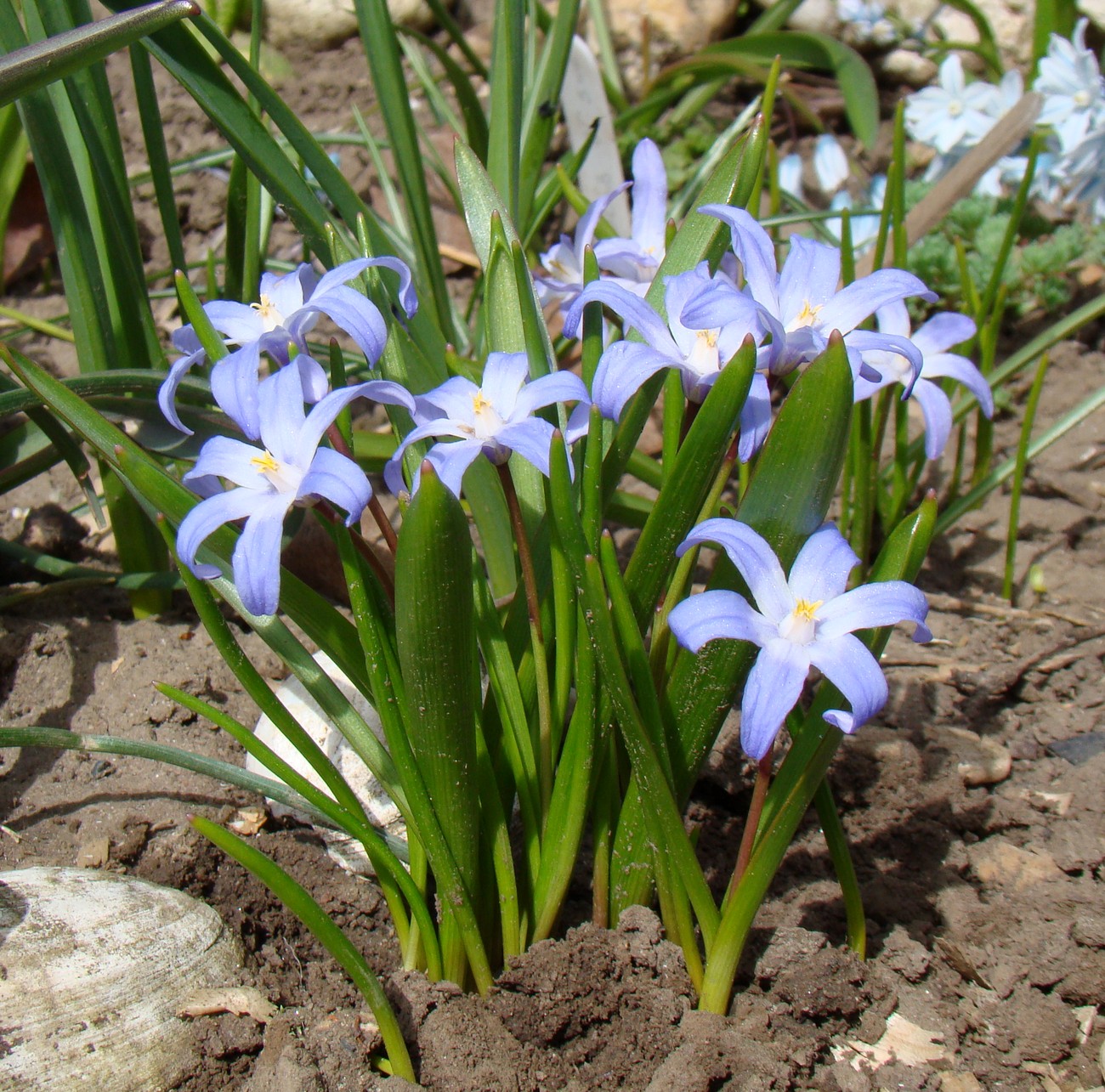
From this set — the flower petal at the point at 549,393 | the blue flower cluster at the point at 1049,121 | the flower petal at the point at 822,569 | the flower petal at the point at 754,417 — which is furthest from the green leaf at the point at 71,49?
the blue flower cluster at the point at 1049,121

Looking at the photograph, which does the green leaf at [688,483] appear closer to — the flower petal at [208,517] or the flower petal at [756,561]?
the flower petal at [756,561]

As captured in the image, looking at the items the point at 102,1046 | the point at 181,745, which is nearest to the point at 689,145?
the point at 181,745

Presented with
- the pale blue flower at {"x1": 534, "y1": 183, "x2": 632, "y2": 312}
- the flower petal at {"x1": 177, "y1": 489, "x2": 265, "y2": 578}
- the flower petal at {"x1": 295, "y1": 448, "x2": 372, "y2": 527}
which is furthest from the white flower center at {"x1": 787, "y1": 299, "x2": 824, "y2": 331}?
the flower petal at {"x1": 177, "y1": 489, "x2": 265, "y2": 578}

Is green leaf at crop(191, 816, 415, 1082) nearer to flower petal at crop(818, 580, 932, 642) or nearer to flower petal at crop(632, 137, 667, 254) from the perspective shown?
flower petal at crop(818, 580, 932, 642)

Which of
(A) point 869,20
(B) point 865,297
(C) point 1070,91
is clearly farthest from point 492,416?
(A) point 869,20

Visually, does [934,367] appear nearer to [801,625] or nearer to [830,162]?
[801,625]

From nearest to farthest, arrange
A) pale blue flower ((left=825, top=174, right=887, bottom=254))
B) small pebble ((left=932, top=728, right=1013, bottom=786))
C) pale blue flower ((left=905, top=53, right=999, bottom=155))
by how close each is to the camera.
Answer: small pebble ((left=932, top=728, right=1013, bottom=786)) < pale blue flower ((left=825, top=174, right=887, bottom=254)) < pale blue flower ((left=905, top=53, right=999, bottom=155))

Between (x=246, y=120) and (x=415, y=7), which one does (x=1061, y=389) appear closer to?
(x=246, y=120)
